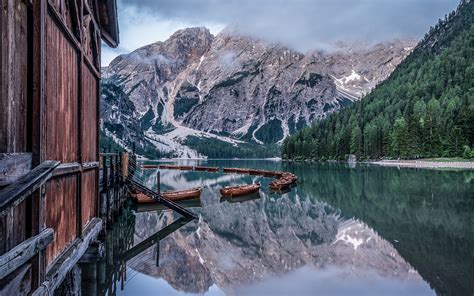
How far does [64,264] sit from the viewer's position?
803 cm

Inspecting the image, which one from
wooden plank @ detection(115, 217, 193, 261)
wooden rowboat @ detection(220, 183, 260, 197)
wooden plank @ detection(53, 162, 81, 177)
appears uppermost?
wooden plank @ detection(53, 162, 81, 177)

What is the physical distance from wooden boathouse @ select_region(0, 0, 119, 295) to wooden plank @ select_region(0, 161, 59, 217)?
12 mm

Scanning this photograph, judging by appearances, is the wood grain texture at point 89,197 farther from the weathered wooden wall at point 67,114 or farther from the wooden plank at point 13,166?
the wooden plank at point 13,166

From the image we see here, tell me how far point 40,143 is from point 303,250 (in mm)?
16827

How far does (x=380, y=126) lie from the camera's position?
119m

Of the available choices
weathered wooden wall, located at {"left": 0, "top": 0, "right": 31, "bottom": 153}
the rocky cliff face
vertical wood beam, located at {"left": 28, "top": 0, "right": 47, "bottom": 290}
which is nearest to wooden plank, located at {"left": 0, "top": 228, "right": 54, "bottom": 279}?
vertical wood beam, located at {"left": 28, "top": 0, "right": 47, "bottom": 290}

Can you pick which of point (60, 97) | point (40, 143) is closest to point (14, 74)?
point (40, 143)

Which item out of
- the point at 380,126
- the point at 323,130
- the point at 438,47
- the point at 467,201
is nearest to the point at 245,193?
the point at 467,201

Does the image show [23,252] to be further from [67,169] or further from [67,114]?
[67,114]

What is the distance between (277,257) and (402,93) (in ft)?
465

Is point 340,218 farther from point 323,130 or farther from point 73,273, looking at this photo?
point 323,130

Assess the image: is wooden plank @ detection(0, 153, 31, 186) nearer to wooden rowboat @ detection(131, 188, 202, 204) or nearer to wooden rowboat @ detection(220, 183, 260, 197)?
wooden rowboat @ detection(131, 188, 202, 204)

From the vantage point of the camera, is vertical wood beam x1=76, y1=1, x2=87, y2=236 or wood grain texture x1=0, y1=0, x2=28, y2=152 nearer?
wood grain texture x1=0, y1=0, x2=28, y2=152

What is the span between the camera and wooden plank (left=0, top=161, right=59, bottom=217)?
445 cm
